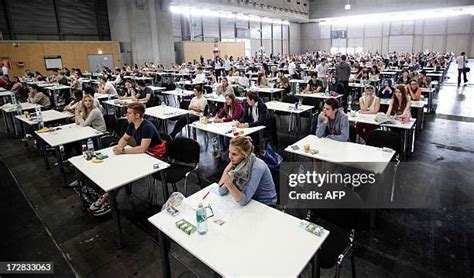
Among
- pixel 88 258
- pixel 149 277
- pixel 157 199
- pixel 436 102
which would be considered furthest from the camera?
pixel 436 102

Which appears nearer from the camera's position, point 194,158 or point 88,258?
point 88,258

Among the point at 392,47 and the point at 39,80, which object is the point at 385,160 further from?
the point at 392,47

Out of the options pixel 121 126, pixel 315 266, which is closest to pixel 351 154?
pixel 315 266

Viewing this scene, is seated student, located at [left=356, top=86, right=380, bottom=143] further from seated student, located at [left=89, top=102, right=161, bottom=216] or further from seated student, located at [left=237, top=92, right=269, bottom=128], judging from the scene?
seated student, located at [left=89, top=102, right=161, bottom=216]

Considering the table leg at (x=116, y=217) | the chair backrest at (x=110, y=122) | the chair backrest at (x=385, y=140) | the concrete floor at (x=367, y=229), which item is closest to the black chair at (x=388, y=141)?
the chair backrest at (x=385, y=140)

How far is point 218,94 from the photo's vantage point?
861 cm

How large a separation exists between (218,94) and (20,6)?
1427cm

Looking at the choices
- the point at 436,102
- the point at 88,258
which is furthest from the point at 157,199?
the point at 436,102

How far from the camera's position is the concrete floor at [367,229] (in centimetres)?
290

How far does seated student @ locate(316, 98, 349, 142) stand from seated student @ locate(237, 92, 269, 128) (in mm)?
1085

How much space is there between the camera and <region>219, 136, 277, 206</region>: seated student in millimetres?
2455

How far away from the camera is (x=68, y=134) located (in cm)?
490

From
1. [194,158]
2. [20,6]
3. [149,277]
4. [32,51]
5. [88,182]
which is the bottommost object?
[149,277]

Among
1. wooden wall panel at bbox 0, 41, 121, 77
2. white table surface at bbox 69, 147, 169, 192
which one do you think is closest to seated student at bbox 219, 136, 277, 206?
white table surface at bbox 69, 147, 169, 192
